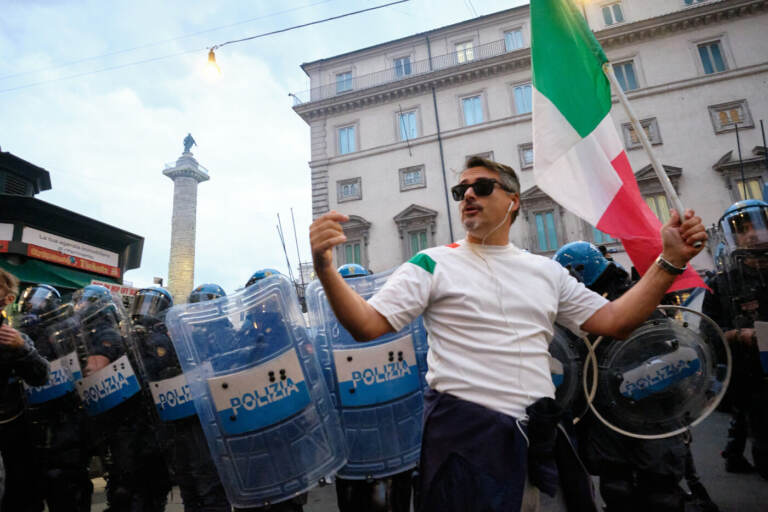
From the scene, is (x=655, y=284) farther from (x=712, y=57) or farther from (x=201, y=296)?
(x=712, y=57)

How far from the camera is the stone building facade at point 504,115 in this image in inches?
593

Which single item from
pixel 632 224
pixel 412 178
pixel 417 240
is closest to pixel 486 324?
pixel 632 224

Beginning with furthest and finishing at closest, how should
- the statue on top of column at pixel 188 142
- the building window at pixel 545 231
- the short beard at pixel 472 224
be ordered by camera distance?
the statue on top of column at pixel 188 142, the building window at pixel 545 231, the short beard at pixel 472 224

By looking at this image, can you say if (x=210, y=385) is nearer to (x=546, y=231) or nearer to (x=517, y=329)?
(x=517, y=329)

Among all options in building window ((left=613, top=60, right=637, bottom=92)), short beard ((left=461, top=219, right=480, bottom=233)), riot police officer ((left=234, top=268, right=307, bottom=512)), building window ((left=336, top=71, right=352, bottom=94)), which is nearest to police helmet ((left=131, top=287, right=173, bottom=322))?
riot police officer ((left=234, top=268, right=307, bottom=512))

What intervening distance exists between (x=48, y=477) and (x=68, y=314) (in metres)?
1.18

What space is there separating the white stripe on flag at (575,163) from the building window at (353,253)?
16.5 metres

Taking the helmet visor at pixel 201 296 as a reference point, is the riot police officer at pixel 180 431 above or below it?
below

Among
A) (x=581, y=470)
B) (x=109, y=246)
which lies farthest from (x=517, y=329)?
(x=109, y=246)

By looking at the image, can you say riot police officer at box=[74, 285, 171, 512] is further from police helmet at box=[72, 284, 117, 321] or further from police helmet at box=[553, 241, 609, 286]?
police helmet at box=[553, 241, 609, 286]

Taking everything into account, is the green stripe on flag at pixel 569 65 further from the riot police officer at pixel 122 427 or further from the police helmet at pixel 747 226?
the riot police officer at pixel 122 427

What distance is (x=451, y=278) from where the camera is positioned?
4.65ft

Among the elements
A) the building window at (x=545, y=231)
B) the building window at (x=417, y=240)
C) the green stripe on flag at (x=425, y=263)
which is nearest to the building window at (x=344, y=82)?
the building window at (x=417, y=240)

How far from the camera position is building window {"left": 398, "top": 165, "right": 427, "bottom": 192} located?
18.3m
